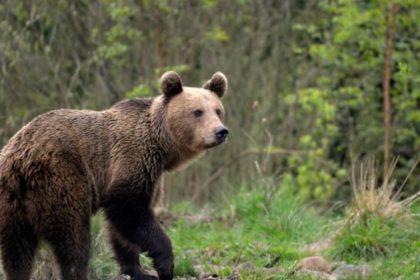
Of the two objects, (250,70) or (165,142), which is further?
(250,70)

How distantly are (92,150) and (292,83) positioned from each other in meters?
9.48

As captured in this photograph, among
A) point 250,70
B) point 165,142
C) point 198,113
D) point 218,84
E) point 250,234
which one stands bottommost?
point 250,234

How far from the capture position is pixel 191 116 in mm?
7809

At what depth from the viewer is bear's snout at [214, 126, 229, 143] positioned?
7.61 metres

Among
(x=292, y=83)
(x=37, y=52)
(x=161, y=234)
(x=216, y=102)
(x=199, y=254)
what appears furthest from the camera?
(x=292, y=83)

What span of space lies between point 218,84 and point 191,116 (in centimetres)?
45

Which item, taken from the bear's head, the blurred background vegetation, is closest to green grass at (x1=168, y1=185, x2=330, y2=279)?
the bear's head

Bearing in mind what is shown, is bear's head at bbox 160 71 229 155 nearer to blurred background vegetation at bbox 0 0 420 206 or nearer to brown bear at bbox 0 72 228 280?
brown bear at bbox 0 72 228 280

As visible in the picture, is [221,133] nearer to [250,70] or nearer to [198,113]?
[198,113]

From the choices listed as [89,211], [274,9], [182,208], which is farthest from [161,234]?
[274,9]

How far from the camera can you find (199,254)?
29.3 ft

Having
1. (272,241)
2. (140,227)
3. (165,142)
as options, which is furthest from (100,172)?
(272,241)

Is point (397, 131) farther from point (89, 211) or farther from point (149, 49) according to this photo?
point (89, 211)

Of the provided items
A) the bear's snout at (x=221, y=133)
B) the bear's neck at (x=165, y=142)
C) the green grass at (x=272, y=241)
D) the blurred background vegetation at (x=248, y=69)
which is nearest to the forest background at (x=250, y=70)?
the blurred background vegetation at (x=248, y=69)
